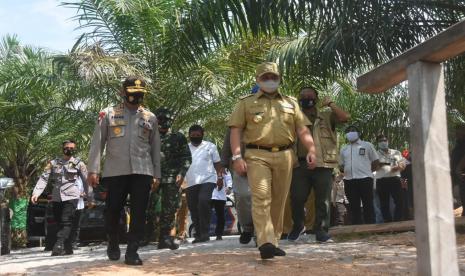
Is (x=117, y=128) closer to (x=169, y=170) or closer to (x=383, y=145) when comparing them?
(x=169, y=170)

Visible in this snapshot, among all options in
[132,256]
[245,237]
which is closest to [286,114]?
[132,256]

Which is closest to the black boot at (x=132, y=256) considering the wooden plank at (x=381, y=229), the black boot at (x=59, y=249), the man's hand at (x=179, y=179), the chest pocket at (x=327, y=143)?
the man's hand at (x=179, y=179)

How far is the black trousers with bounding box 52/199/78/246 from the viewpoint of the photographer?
8.54m

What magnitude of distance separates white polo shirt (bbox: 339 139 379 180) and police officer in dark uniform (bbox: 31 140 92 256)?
12.8 feet

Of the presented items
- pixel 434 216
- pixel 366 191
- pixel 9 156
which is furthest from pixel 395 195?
pixel 9 156

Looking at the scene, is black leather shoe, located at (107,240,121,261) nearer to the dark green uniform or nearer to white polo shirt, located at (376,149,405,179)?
the dark green uniform

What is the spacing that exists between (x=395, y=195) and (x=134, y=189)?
6219 millimetres

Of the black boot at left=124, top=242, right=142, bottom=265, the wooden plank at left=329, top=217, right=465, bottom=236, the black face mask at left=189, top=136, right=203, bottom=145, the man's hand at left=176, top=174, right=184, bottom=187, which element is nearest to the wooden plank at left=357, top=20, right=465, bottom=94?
the black boot at left=124, top=242, right=142, bottom=265

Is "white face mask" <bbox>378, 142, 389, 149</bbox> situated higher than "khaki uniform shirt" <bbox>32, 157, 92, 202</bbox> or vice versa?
"white face mask" <bbox>378, 142, 389, 149</bbox>

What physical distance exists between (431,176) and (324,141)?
3688 millimetres

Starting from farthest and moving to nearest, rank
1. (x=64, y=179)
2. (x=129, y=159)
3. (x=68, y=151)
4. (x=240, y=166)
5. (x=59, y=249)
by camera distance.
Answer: (x=68, y=151), (x=64, y=179), (x=59, y=249), (x=129, y=159), (x=240, y=166)

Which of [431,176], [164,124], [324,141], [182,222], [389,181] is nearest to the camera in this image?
[431,176]

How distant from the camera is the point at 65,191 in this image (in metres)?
8.60

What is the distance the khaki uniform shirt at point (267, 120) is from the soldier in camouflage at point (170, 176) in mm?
2033
